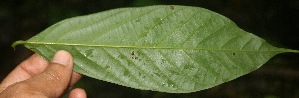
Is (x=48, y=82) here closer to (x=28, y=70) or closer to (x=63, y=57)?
(x=63, y=57)

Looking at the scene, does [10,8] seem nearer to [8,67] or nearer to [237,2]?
[8,67]

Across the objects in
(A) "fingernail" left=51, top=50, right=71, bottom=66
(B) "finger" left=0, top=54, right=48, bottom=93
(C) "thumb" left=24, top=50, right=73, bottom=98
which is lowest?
(B) "finger" left=0, top=54, right=48, bottom=93

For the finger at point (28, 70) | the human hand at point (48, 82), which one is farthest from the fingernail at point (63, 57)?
the finger at point (28, 70)

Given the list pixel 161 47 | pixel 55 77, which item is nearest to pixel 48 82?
pixel 55 77

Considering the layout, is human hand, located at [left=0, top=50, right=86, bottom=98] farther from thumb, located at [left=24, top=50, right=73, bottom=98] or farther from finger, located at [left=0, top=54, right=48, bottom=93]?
finger, located at [left=0, top=54, right=48, bottom=93]

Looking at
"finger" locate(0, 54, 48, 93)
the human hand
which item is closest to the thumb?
the human hand

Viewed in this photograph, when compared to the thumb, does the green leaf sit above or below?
above

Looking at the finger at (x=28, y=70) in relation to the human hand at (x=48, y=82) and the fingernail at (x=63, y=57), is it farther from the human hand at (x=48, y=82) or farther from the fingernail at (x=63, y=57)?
the fingernail at (x=63, y=57)
